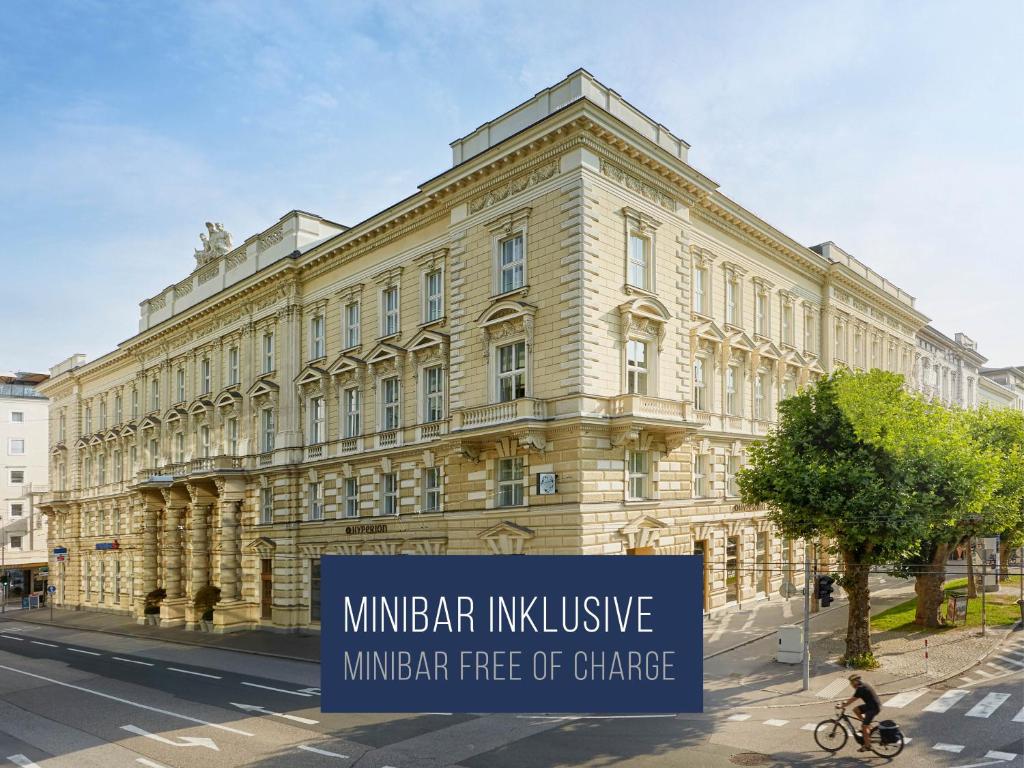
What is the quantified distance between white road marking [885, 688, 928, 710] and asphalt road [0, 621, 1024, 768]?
0.12m

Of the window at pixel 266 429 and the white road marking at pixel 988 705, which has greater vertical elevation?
the window at pixel 266 429

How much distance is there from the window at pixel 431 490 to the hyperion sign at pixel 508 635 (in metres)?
19.9

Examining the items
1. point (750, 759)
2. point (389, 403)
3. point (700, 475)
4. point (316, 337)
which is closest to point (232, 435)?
point (316, 337)

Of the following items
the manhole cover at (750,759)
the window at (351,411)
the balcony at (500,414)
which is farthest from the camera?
the window at (351,411)

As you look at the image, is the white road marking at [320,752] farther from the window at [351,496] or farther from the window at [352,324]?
the window at [352,324]

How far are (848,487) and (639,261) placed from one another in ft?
38.2

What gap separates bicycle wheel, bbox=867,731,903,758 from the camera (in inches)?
713

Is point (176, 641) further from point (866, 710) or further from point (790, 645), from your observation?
point (866, 710)

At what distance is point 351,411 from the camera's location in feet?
132

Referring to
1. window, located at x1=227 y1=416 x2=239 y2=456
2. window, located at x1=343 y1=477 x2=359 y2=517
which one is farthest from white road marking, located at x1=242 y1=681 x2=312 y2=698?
window, located at x1=227 y1=416 x2=239 y2=456

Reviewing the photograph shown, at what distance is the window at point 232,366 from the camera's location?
159 ft

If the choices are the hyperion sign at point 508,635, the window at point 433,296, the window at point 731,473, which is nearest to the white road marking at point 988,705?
the hyperion sign at point 508,635

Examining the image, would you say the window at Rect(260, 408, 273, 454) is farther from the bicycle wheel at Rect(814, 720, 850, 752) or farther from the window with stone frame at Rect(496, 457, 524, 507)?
the bicycle wheel at Rect(814, 720, 850, 752)

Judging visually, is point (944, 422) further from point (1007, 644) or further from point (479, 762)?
point (479, 762)
